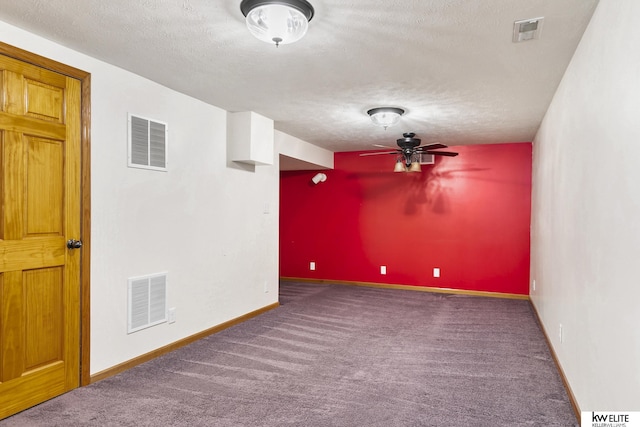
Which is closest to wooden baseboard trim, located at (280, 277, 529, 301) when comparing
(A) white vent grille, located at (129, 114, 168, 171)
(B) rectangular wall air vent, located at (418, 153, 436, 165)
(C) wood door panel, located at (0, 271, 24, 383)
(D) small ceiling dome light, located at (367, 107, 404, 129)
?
(B) rectangular wall air vent, located at (418, 153, 436, 165)

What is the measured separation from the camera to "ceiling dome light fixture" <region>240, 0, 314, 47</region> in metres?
2.14

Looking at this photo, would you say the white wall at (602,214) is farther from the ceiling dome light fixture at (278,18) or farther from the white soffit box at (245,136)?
the white soffit box at (245,136)

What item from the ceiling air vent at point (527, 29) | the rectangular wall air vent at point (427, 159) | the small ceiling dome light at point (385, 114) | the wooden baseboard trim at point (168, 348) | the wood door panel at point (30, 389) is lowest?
the wooden baseboard trim at point (168, 348)

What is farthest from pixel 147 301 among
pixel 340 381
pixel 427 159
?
pixel 427 159

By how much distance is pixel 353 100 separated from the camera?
13.0ft

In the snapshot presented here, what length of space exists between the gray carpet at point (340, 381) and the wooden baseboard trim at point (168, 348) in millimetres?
75

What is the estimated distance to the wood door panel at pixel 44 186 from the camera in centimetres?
263

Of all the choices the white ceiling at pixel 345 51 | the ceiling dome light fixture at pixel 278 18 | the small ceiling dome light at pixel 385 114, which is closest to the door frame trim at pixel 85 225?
the white ceiling at pixel 345 51

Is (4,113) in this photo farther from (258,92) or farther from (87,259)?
(258,92)

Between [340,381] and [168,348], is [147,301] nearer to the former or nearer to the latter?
[168,348]

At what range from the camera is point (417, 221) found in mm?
6770

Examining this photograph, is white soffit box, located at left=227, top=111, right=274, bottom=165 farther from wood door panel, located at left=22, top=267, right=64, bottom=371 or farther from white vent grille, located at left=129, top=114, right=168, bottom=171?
wood door panel, located at left=22, top=267, right=64, bottom=371

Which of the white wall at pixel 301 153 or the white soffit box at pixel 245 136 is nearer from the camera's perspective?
the white soffit box at pixel 245 136

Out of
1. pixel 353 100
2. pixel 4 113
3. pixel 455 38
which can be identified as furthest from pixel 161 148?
pixel 455 38
